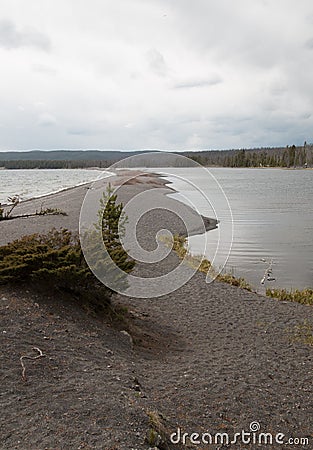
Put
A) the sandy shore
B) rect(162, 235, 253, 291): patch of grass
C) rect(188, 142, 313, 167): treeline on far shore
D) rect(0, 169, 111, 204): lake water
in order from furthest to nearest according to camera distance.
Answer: rect(188, 142, 313, 167): treeline on far shore, rect(0, 169, 111, 204): lake water, rect(162, 235, 253, 291): patch of grass, the sandy shore

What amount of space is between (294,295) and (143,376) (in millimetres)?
7370

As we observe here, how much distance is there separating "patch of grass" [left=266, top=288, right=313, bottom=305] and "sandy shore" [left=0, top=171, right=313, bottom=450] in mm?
1862

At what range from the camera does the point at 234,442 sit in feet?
16.9

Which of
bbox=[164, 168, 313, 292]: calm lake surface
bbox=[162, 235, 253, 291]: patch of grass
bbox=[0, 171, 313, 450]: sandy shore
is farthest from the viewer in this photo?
bbox=[164, 168, 313, 292]: calm lake surface

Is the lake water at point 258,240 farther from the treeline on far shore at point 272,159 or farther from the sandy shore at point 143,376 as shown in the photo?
the treeline on far shore at point 272,159

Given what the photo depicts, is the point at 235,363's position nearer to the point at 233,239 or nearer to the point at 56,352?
the point at 56,352

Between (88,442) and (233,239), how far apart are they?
62.8 ft

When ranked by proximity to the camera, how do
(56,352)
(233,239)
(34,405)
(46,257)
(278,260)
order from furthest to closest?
(233,239) → (278,260) → (46,257) → (56,352) → (34,405)

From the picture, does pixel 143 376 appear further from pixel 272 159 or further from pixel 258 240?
pixel 272 159

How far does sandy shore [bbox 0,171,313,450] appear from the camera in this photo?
4.64 m

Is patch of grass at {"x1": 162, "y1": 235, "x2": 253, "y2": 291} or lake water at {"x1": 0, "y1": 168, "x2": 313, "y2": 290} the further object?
lake water at {"x1": 0, "y1": 168, "x2": 313, "y2": 290}

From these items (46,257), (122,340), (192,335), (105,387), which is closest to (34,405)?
(105,387)

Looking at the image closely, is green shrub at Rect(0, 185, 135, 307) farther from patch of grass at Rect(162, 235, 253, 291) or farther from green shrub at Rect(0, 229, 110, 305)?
patch of grass at Rect(162, 235, 253, 291)

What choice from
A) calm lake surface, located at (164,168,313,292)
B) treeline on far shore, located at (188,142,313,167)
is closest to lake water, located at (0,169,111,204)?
calm lake surface, located at (164,168,313,292)
